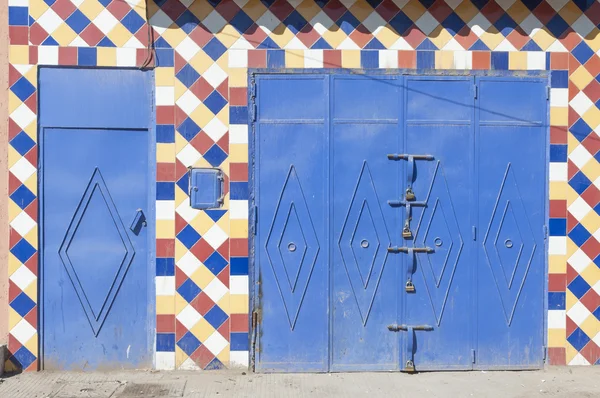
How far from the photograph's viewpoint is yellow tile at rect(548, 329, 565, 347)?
594 cm

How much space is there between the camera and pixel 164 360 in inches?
230

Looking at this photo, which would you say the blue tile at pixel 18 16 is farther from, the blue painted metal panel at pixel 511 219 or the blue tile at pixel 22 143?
the blue painted metal panel at pixel 511 219

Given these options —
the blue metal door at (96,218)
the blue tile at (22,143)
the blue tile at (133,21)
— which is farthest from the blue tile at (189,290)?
the blue tile at (133,21)

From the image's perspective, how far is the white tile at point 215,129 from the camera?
5.82 metres

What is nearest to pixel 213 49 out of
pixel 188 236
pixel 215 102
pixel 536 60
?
pixel 215 102

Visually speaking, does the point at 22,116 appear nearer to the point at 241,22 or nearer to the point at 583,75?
the point at 241,22

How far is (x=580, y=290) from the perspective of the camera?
595 centimetres

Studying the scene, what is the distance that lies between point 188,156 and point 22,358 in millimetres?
2169

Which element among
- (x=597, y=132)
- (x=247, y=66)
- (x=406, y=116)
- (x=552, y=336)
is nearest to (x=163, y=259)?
(x=247, y=66)

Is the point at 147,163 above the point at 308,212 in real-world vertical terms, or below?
above

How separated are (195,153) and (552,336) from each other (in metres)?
3.41

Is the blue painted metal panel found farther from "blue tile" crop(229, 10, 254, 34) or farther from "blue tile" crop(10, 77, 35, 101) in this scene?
"blue tile" crop(10, 77, 35, 101)

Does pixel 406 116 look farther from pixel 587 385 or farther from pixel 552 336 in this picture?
pixel 587 385

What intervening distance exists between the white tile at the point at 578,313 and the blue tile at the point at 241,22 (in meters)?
3.66
